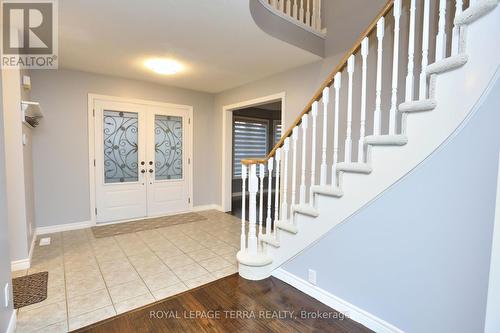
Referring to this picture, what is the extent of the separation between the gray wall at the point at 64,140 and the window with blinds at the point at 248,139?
2.95 m

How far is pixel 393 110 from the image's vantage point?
5.82 ft

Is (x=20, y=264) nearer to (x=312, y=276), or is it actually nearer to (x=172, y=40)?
(x=172, y=40)

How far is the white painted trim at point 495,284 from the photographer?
1345 mm

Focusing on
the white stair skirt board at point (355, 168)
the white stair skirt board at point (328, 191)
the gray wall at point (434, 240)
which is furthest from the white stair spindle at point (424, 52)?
the white stair skirt board at point (328, 191)

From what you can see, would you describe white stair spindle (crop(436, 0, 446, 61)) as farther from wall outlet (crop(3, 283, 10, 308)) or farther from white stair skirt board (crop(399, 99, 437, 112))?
wall outlet (crop(3, 283, 10, 308))

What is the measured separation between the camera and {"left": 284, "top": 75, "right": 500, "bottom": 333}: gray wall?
1428 mm

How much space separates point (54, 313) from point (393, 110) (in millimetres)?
3042

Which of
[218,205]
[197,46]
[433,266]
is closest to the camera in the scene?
[433,266]

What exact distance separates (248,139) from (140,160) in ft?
10.9

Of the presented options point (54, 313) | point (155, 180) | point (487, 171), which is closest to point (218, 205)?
point (155, 180)

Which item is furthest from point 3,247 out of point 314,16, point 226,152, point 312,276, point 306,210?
point 314,16

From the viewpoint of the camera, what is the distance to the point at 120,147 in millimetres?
4555

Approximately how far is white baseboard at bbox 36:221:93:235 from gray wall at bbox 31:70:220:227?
5 cm

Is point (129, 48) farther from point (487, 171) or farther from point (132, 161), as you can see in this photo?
point (487, 171)
